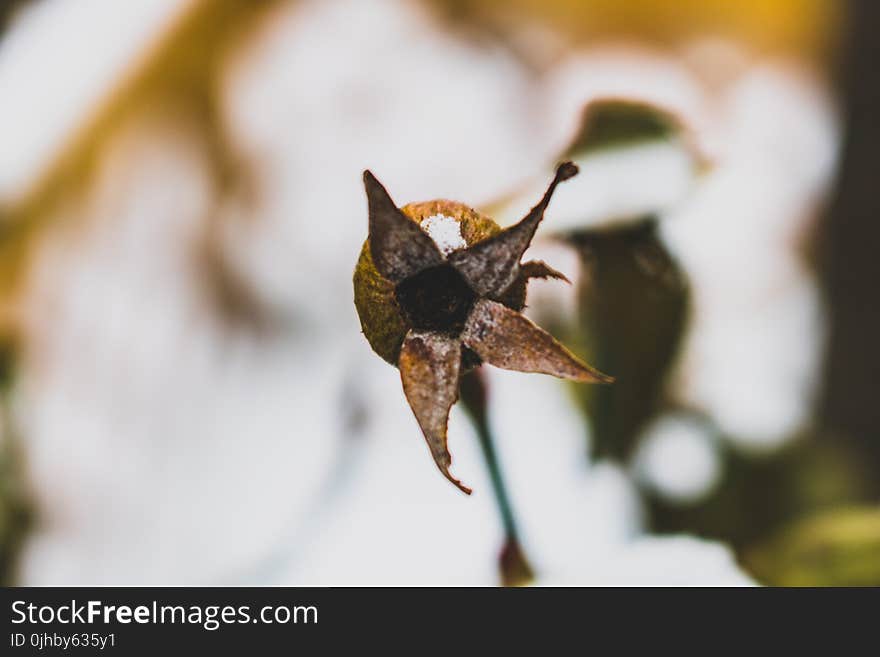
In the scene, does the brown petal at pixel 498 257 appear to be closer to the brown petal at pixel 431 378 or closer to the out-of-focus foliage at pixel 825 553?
the brown petal at pixel 431 378

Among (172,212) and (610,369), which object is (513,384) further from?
(172,212)

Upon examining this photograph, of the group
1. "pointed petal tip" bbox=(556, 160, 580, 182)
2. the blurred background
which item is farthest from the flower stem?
"pointed petal tip" bbox=(556, 160, 580, 182)

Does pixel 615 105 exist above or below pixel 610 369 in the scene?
above

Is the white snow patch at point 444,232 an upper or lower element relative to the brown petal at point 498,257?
upper

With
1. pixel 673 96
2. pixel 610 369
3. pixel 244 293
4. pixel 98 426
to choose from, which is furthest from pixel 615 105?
pixel 98 426

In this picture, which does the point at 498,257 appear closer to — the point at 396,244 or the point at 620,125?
the point at 396,244

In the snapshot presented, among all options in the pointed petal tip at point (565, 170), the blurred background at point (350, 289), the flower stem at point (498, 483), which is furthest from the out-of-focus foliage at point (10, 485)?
the pointed petal tip at point (565, 170)
